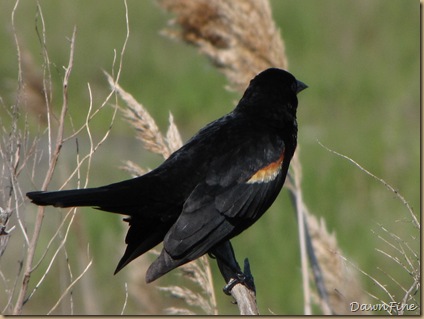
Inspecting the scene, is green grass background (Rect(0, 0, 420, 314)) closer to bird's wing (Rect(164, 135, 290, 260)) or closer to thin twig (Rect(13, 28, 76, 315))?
bird's wing (Rect(164, 135, 290, 260))

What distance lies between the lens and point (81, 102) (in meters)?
10.8

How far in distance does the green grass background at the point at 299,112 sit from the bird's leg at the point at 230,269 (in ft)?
5.16

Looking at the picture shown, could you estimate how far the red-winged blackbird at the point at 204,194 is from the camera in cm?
339

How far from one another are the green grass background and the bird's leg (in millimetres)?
1572

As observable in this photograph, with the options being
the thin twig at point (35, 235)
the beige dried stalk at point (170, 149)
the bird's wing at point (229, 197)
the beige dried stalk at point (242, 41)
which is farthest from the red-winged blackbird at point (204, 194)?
the beige dried stalk at point (242, 41)

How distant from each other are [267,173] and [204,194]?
299 mm

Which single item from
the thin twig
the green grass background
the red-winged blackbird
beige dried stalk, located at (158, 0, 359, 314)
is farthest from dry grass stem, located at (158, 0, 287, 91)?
the thin twig

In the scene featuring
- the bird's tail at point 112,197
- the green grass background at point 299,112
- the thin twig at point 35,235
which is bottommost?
the thin twig at point 35,235

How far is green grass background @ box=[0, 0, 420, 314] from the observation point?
22.9ft

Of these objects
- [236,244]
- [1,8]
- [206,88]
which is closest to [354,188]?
[236,244]

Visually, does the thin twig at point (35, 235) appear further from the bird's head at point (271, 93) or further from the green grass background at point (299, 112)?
the green grass background at point (299, 112)

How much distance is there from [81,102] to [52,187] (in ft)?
13.1

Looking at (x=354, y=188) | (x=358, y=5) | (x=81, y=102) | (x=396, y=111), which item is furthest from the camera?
(x=358, y=5)

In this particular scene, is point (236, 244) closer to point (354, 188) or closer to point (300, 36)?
point (354, 188)
